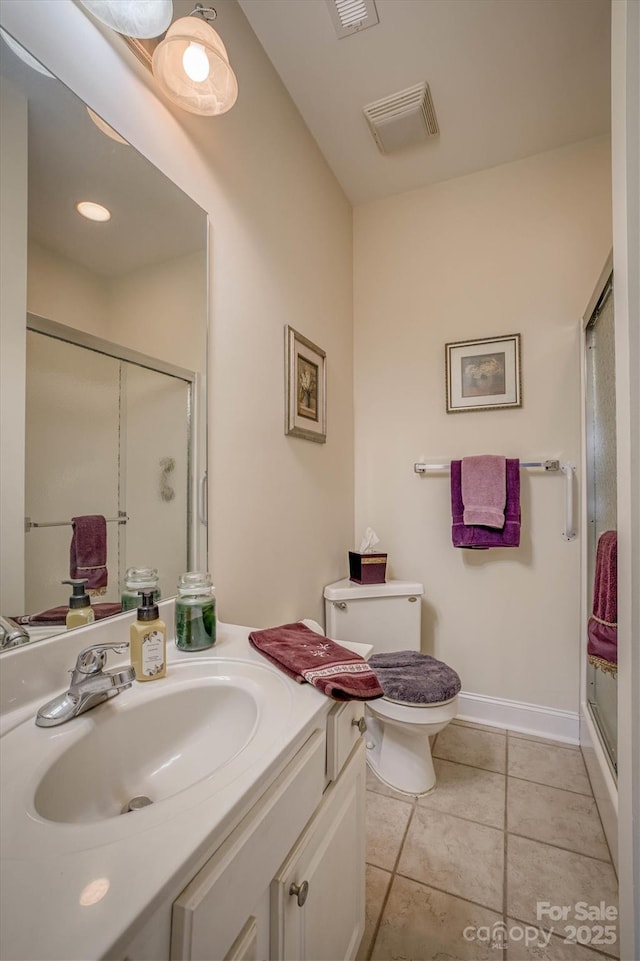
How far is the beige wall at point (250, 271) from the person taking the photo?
91cm

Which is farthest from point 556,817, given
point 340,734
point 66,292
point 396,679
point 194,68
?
point 194,68

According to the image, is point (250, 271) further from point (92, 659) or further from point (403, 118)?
point (92, 659)

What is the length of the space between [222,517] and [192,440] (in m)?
0.25

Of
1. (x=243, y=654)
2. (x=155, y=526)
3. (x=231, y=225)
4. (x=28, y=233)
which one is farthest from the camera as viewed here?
(x=231, y=225)

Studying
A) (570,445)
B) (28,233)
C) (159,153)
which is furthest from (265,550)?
(570,445)

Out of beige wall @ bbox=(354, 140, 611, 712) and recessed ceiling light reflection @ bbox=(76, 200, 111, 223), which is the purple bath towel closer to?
beige wall @ bbox=(354, 140, 611, 712)

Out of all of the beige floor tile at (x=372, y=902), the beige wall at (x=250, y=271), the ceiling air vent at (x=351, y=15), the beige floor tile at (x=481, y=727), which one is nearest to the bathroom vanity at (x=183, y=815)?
the beige floor tile at (x=372, y=902)

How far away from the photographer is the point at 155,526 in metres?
1.02

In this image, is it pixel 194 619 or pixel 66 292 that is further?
pixel 194 619

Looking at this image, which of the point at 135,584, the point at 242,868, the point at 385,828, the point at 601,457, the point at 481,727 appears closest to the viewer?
the point at 242,868

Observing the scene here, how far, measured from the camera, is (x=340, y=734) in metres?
0.79

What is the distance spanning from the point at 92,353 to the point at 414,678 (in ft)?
4.81

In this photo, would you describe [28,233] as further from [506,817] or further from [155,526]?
[506,817]

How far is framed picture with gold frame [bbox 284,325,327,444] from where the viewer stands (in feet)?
5.24
